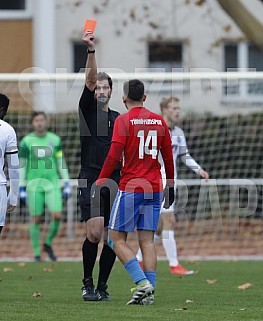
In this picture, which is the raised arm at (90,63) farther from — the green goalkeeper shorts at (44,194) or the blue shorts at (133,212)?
the green goalkeeper shorts at (44,194)

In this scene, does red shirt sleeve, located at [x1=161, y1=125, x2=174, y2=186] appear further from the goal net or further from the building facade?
the building facade

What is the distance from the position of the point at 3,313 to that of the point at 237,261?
788 cm

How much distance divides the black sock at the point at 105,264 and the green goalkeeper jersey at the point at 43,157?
229 inches

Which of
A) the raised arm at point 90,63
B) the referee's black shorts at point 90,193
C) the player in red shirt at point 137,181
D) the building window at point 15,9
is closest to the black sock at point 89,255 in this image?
the referee's black shorts at point 90,193

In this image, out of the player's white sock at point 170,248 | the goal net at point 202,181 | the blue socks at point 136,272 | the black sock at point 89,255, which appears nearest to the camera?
the blue socks at point 136,272

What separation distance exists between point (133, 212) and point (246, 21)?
210 centimetres

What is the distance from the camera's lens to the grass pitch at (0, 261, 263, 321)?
912 cm

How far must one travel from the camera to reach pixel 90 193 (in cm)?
1050

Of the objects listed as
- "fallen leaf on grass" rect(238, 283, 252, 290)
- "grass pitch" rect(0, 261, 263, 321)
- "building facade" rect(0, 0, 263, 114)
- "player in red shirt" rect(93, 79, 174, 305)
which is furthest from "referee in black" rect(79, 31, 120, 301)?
"building facade" rect(0, 0, 263, 114)

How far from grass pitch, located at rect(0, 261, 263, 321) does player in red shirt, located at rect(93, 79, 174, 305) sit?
40 centimetres

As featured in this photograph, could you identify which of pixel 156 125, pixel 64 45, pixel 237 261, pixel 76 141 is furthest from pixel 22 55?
pixel 156 125

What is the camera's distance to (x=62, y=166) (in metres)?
16.8

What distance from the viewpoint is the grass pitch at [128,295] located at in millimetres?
9117

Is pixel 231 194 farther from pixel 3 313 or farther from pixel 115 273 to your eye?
pixel 3 313
